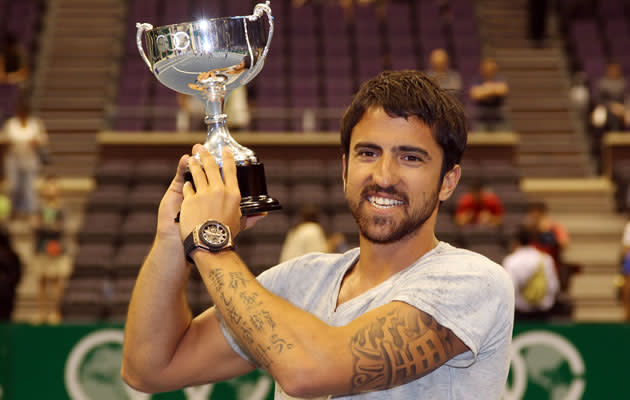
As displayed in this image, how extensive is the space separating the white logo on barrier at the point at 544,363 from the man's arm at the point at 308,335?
364cm

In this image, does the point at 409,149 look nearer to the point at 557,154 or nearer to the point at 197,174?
the point at 197,174

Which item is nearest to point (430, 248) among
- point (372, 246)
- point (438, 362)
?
point (372, 246)

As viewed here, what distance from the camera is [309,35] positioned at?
13742 millimetres

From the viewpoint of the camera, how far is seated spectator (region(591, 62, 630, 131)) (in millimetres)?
11719

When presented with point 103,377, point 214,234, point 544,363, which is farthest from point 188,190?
point 544,363

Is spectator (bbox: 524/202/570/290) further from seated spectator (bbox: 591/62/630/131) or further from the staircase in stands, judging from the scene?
seated spectator (bbox: 591/62/630/131)

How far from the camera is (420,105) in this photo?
191 cm

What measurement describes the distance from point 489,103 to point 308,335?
1011 cm

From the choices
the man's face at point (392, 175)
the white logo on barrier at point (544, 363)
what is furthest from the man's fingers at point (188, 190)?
the white logo on barrier at point (544, 363)

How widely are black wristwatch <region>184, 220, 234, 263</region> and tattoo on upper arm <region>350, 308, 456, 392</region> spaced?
0.34 meters

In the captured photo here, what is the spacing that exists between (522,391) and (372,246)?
3.54m

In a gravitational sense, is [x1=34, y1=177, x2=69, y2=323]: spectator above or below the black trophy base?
below

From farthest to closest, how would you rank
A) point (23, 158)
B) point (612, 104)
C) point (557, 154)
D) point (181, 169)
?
point (557, 154) → point (612, 104) → point (23, 158) → point (181, 169)

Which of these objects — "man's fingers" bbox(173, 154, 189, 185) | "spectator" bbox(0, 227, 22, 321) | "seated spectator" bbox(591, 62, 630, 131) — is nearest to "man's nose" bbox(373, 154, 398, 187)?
"man's fingers" bbox(173, 154, 189, 185)
